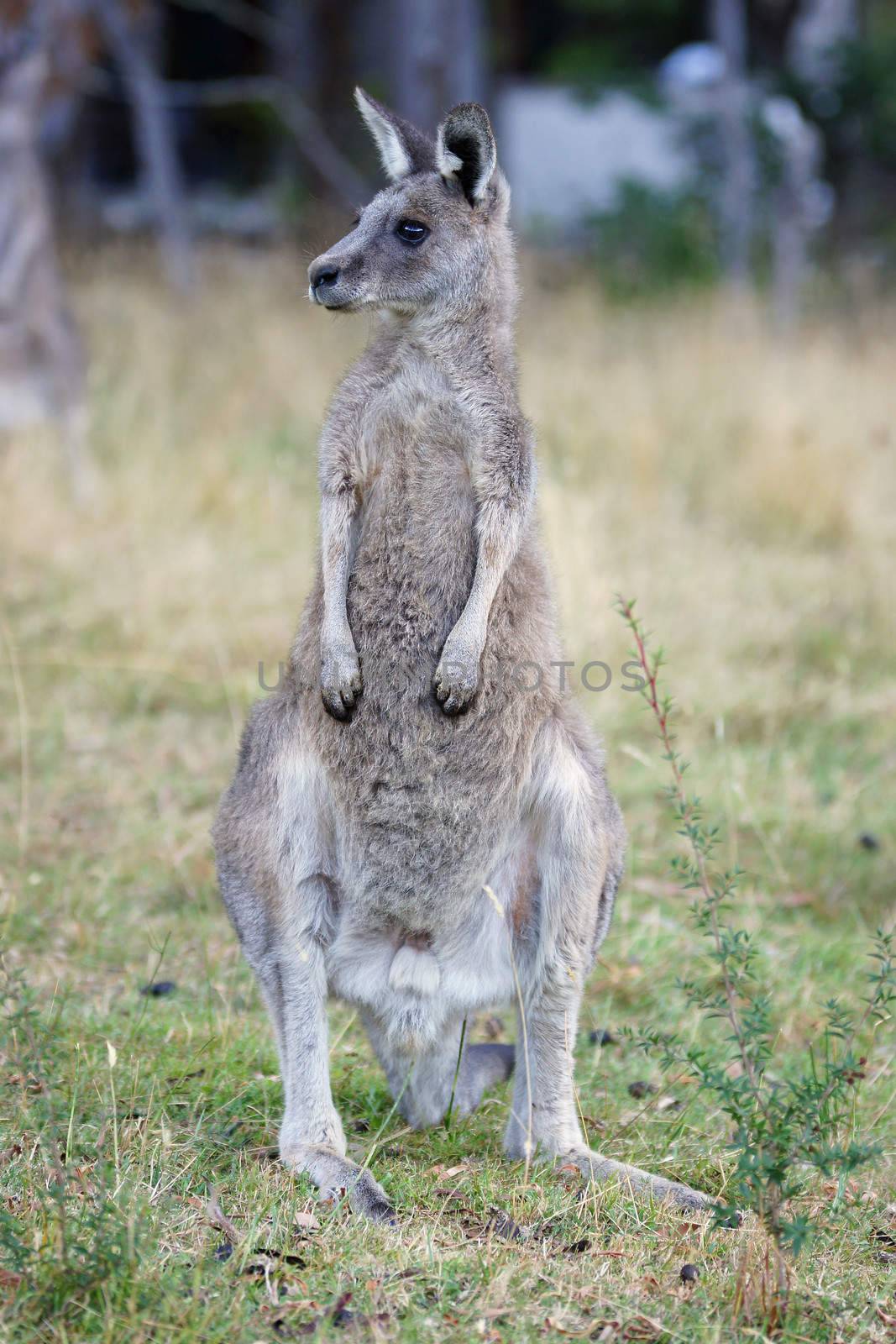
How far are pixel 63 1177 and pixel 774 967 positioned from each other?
7.66ft

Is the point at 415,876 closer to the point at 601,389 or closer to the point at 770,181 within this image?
the point at 601,389

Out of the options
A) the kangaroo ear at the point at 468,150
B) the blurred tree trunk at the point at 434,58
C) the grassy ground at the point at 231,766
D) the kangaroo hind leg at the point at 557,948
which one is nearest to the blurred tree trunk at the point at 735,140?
the grassy ground at the point at 231,766

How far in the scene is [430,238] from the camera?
123 inches

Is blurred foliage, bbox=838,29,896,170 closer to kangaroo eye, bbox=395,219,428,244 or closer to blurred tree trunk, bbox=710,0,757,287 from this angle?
blurred tree trunk, bbox=710,0,757,287

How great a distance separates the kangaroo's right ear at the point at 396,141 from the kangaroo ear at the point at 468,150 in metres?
0.08

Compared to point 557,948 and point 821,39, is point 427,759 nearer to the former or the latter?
point 557,948

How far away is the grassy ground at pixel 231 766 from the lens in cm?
246

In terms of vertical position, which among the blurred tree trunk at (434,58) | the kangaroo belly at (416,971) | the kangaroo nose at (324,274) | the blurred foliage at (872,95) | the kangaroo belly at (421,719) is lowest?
the kangaroo belly at (416,971)

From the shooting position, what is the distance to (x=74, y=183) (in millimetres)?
15672

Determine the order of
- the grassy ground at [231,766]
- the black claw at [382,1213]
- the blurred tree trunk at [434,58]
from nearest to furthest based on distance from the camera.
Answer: the grassy ground at [231,766] < the black claw at [382,1213] < the blurred tree trunk at [434,58]

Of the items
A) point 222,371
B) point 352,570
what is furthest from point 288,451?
point 352,570

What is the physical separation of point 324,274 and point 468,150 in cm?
40

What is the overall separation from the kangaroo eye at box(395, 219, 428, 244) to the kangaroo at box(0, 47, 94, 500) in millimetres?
5466

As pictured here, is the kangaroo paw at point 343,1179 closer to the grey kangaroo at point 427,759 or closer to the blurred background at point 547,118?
the grey kangaroo at point 427,759
